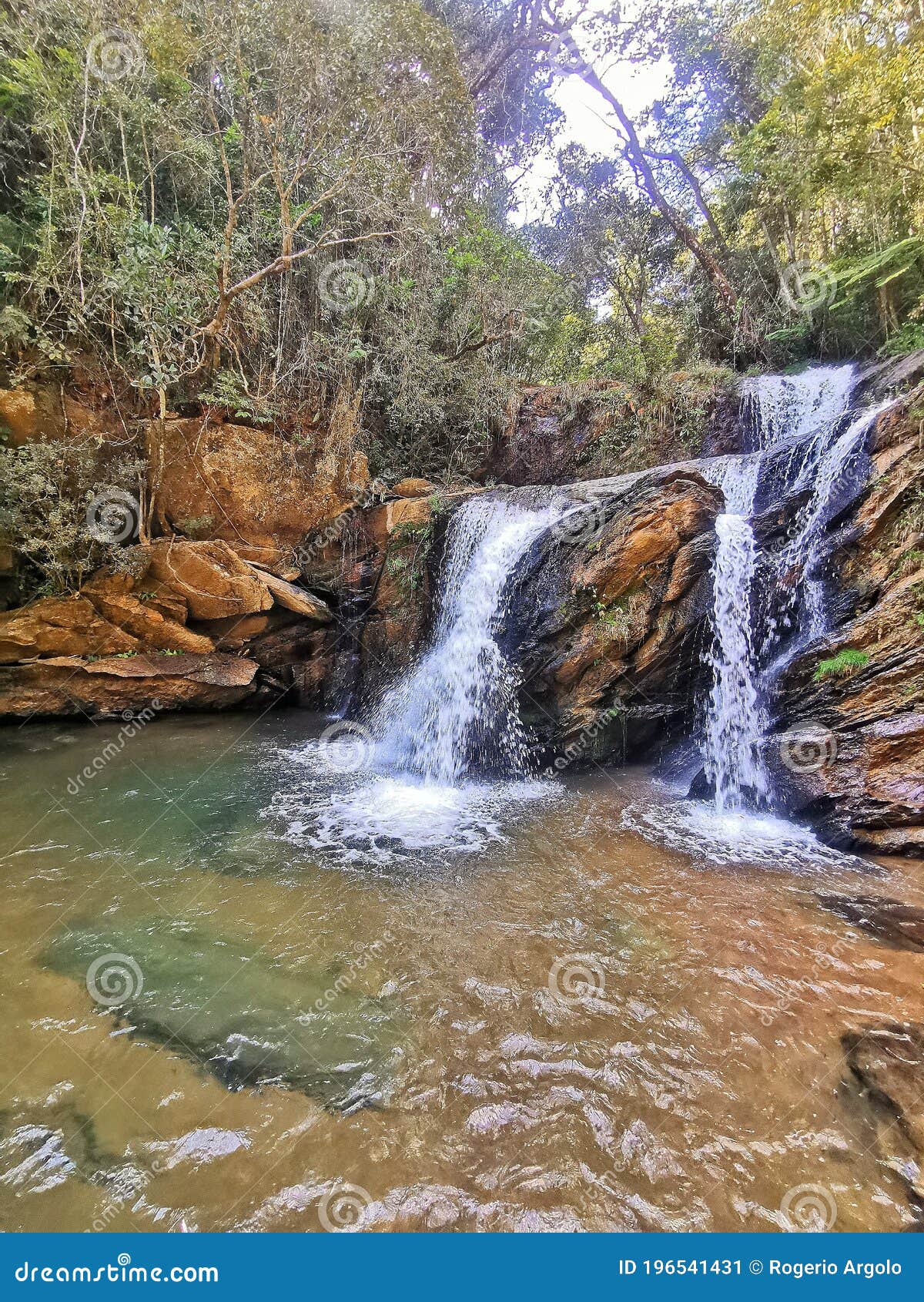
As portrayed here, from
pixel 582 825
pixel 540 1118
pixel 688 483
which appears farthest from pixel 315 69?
pixel 540 1118

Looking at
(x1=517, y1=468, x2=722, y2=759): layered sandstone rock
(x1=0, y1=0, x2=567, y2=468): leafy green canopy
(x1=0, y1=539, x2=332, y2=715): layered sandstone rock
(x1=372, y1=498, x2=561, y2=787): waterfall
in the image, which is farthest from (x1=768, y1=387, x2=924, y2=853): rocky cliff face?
(x1=0, y1=539, x2=332, y2=715): layered sandstone rock

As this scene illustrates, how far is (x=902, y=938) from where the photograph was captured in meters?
3.18

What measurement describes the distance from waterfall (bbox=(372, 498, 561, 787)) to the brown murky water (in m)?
2.03

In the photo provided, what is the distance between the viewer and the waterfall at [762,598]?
17.7ft

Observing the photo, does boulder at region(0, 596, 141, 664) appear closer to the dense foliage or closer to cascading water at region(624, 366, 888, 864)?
the dense foliage

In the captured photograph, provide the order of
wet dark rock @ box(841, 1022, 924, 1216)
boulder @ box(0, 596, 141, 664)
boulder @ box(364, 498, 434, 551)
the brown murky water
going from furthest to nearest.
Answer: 1. boulder @ box(364, 498, 434, 551)
2. boulder @ box(0, 596, 141, 664)
3. wet dark rock @ box(841, 1022, 924, 1216)
4. the brown murky water

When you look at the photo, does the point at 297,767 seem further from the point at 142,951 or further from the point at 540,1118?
the point at 540,1118

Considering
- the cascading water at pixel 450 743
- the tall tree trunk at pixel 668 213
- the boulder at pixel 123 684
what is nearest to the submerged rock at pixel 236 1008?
the cascading water at pixel 450 743

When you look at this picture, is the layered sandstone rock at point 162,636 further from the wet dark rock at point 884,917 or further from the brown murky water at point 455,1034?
the wet dark rock at point 884,917

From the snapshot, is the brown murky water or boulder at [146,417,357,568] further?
boulder at [146,417,357,568]

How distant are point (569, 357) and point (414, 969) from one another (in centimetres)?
1522

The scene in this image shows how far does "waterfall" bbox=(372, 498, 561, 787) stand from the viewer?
6.56m

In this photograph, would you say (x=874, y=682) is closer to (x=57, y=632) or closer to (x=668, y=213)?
(x=57, y=632)

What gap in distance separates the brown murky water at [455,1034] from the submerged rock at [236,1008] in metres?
0.02
